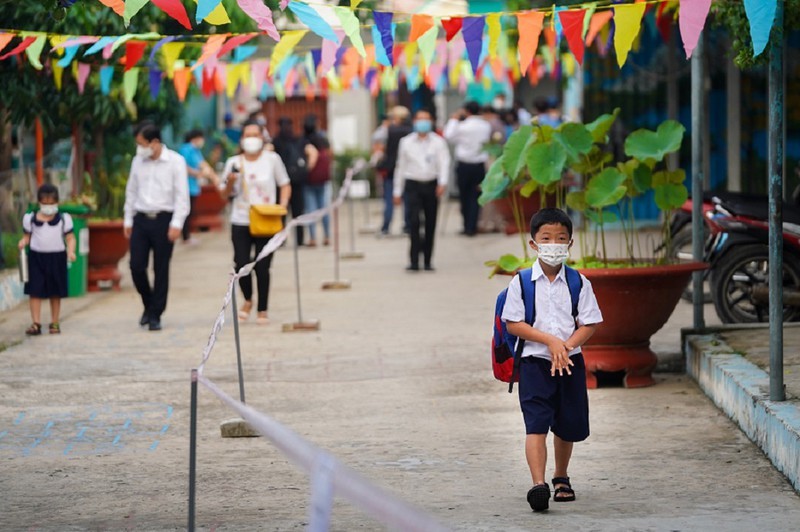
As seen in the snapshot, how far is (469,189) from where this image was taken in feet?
76.6

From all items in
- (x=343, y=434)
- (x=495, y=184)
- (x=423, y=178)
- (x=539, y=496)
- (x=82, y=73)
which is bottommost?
(x=343, y=434)

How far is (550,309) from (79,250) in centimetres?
987

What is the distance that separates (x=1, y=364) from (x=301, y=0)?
14.0ft

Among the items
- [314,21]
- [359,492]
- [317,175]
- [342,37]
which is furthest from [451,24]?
[317,175]

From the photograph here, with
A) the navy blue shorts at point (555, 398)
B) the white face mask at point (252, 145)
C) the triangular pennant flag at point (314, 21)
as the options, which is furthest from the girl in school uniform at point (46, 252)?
the navy blue shorts at point (555, 398)

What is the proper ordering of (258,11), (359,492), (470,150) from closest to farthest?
(359,492) → (258,11) → (470,150)

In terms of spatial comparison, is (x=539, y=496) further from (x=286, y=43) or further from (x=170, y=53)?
(x=170, y=53)

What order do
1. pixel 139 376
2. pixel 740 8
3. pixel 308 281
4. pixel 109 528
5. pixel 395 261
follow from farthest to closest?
pixel 395 261 < pixel 308 281 < pixel 139 376 < pixel 740 8 < pixel 109 528

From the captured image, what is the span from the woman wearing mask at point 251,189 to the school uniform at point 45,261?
1.56m

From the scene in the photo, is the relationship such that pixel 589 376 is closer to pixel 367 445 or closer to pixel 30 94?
pixel 367 445

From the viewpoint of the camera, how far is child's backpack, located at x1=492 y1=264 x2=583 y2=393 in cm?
706

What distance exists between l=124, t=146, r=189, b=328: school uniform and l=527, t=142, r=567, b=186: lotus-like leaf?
3.96 metres

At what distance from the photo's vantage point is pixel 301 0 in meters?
9.05

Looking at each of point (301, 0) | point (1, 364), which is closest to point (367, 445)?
point (301, 0)
